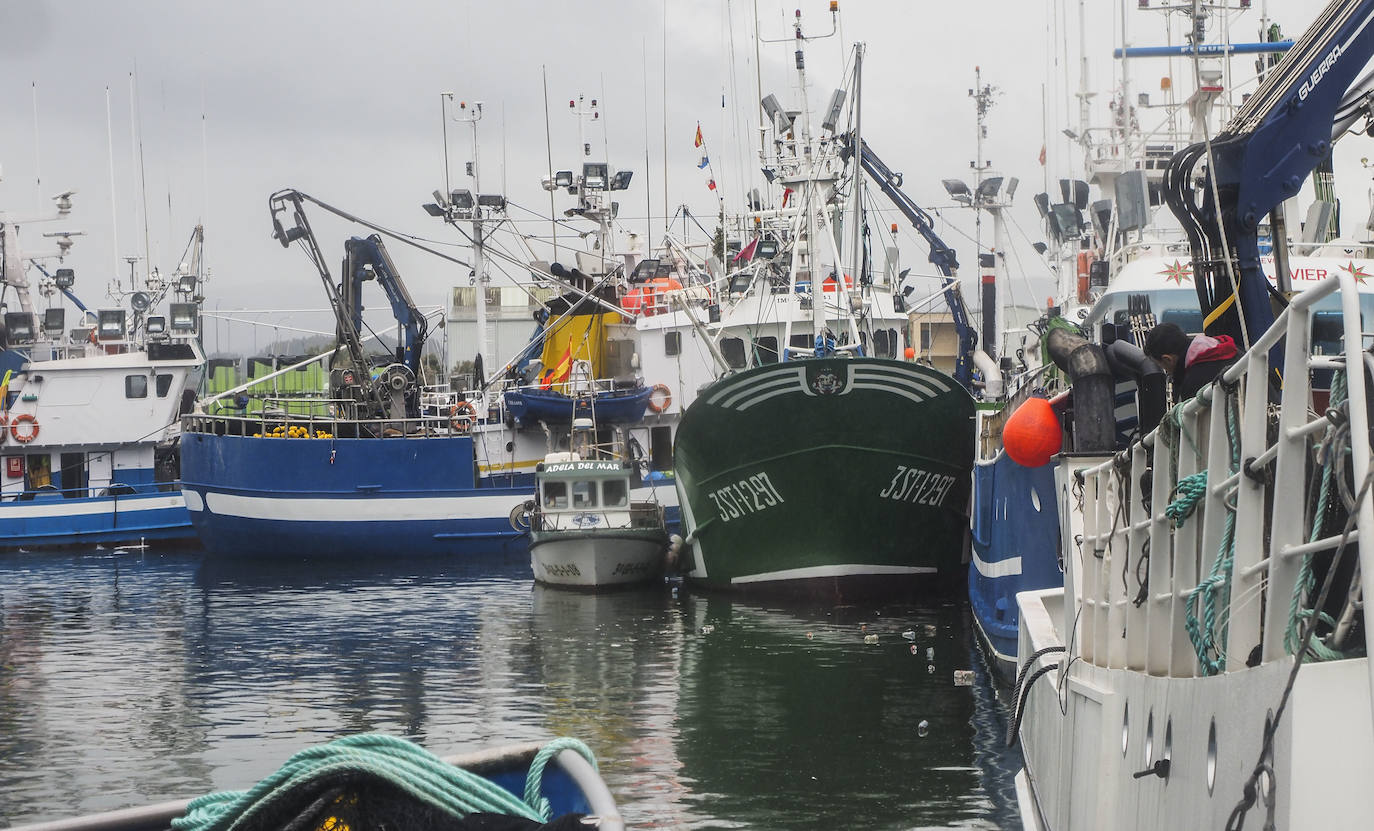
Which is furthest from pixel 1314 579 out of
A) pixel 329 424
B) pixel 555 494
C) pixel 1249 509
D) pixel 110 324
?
pixel 110 324

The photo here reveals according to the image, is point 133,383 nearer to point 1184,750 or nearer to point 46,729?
point 46,729

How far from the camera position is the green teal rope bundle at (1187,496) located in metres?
4.33

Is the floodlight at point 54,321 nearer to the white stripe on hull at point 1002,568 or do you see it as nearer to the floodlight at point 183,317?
the floodlight at point 183,317

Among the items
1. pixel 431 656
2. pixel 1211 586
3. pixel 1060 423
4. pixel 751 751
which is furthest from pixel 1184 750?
pixel 431 656

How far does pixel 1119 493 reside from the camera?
638cm

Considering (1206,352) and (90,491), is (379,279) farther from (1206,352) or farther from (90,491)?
(1206,352)

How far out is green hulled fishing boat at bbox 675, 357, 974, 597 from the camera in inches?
741

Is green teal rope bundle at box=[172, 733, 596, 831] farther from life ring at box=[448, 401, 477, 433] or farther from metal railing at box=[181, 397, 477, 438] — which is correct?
life ring at box=[448, 401, 477, 433]

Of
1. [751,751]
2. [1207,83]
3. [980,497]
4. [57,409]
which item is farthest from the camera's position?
[57,409]

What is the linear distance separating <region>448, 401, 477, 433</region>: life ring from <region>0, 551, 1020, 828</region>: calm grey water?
7.88 metres

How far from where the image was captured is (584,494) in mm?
23203

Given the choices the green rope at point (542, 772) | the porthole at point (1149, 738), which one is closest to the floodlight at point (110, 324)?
the green rope at point (542, 772)

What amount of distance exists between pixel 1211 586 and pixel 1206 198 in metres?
6.14

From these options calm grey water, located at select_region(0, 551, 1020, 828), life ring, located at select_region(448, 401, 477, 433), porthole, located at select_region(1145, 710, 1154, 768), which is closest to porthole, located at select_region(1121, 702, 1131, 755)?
porthole, located at select_region(1145, 710, 1154, 768)
